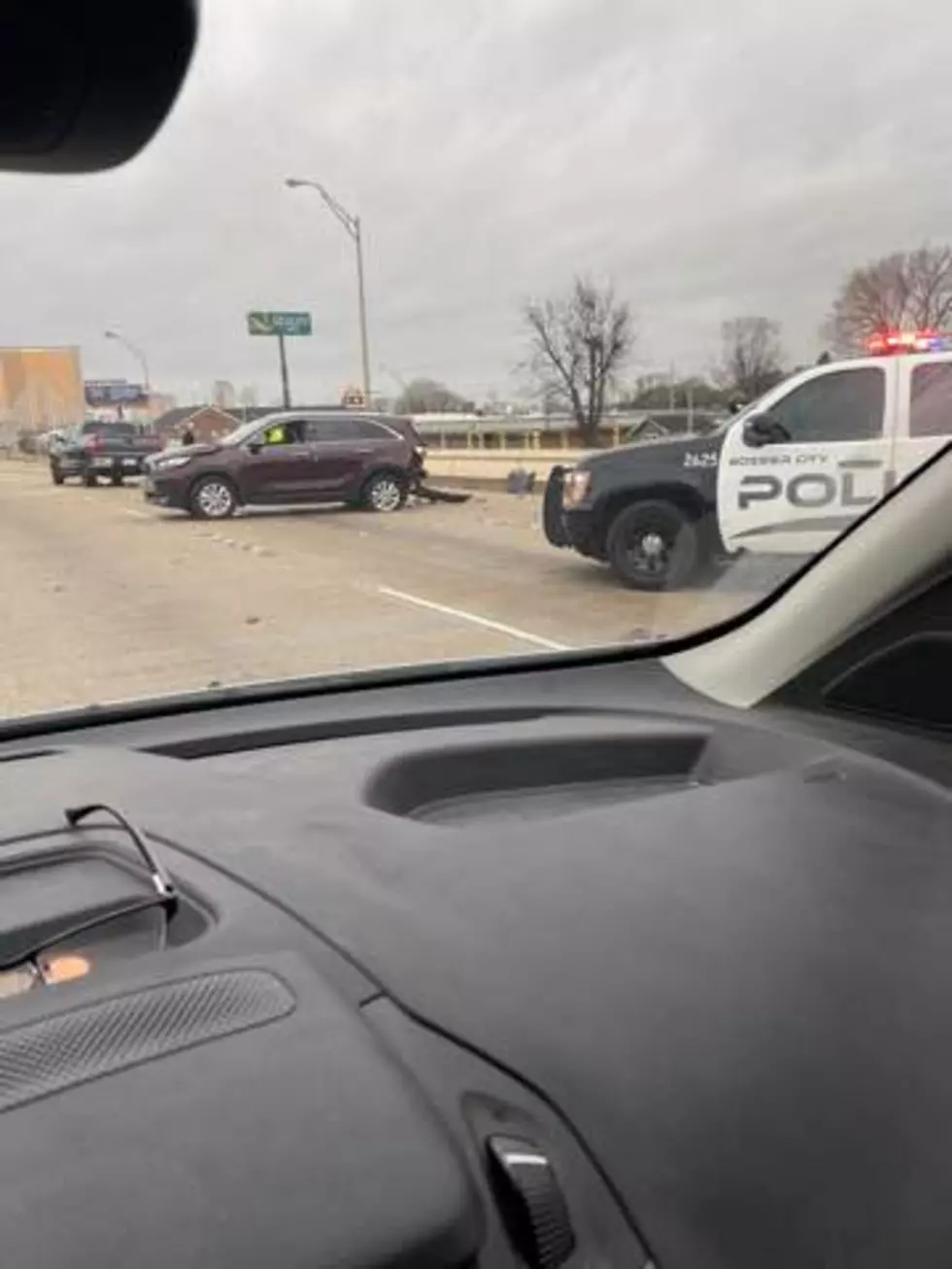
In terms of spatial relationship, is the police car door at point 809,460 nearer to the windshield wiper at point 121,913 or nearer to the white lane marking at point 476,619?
the white lane marking at point 476,619

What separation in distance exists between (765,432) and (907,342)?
236 centimetres

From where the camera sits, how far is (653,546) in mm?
5523

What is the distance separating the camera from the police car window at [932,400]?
3219 millimetres

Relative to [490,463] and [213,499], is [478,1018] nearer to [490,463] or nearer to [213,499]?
[490,463]

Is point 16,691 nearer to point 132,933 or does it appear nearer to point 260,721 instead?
point 260,721

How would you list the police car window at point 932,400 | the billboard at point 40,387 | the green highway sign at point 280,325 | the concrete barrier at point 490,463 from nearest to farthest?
the billboard at point 40,387 < the police car window at point 932,400 < the green highway sign at point 280,325 < the concrete barrier at point 490,463

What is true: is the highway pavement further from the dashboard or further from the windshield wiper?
the windshield wiper

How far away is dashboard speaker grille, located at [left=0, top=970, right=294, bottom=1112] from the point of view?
1315 mm

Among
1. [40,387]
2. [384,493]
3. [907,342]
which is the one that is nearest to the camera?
[40,387]

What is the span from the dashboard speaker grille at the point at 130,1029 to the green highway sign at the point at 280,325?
2.35 m

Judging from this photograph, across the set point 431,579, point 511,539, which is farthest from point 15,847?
point 511,539

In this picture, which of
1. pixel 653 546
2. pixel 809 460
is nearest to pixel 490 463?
pixel 653 546

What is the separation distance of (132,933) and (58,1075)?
39 centimetres

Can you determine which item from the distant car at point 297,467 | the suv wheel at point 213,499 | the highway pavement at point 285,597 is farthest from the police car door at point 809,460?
the suv wheel at point 213,499
